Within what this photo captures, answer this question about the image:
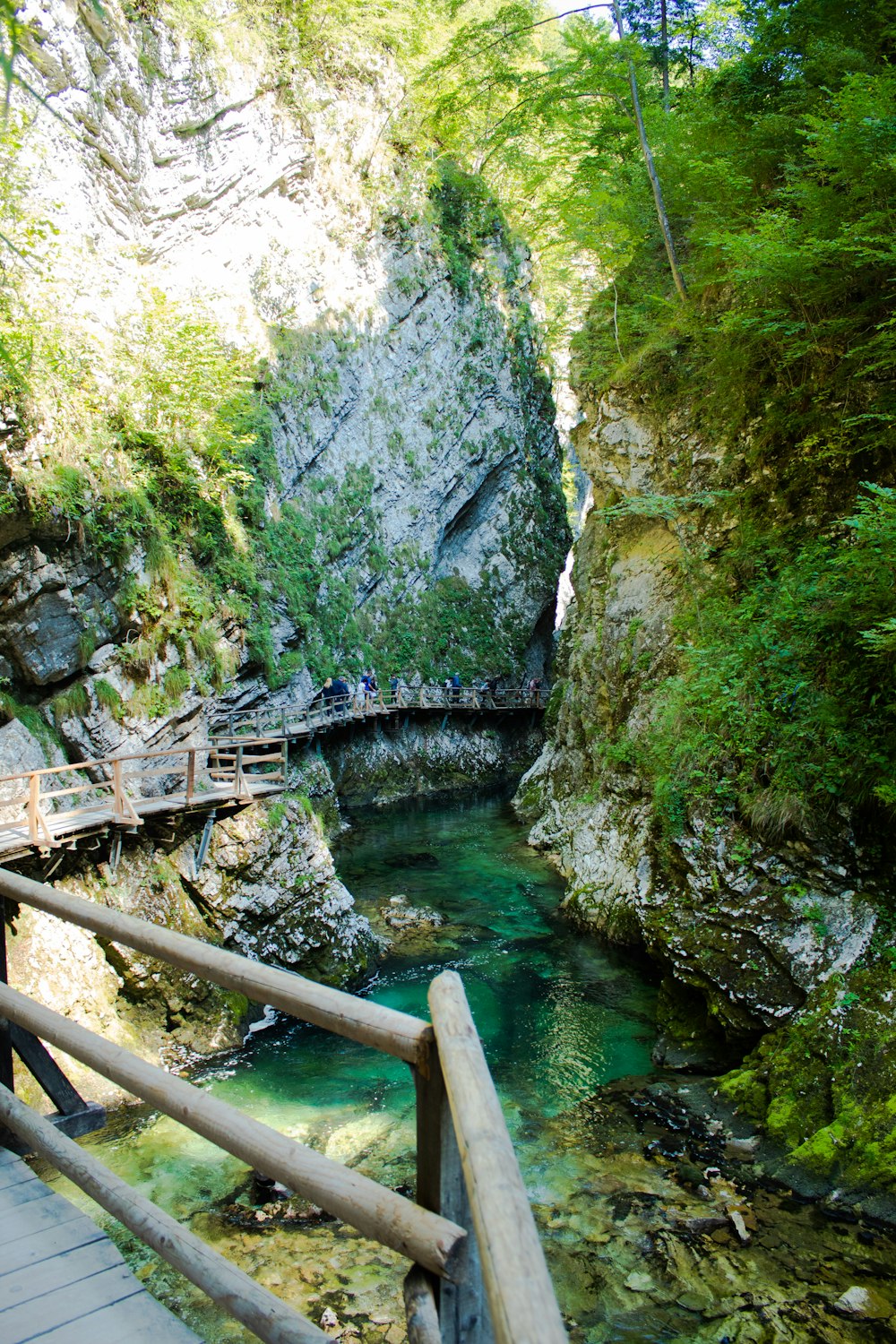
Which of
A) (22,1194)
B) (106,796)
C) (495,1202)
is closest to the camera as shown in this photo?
(495,1202)

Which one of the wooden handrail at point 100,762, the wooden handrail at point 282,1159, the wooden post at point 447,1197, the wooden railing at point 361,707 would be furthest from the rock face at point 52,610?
the wooden post at point 447,1197

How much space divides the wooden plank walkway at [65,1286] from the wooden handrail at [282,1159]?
1.40 ft

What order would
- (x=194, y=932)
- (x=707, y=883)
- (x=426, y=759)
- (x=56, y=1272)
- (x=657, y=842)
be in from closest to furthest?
(x=56, y=1272)
(x=707, y=883)
(x=194, y=932)
(x=657, y=842)
(x=426, y=759)

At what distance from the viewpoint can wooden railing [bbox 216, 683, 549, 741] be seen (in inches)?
633

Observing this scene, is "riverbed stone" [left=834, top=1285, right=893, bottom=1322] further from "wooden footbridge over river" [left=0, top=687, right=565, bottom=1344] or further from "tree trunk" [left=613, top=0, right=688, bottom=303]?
"tree trunk" [left=613, top=0, right=688, bottom=303]

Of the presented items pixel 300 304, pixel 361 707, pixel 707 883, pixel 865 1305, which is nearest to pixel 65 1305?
pixel 865 1305

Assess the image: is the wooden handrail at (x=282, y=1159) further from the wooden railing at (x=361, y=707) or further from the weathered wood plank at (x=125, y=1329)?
the wooden railing at (x=361, y=707)

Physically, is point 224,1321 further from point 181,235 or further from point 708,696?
point 181,235

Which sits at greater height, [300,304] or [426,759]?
[300,304]

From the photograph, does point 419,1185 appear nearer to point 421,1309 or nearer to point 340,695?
point 421,1309

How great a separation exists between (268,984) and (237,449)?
53.2 ft

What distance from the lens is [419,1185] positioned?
1517 mm

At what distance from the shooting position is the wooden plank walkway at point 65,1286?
1787 millimetres

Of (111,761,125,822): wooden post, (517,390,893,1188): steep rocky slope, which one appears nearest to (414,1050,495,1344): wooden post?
(517,390,893,1188): steep rocky slope
